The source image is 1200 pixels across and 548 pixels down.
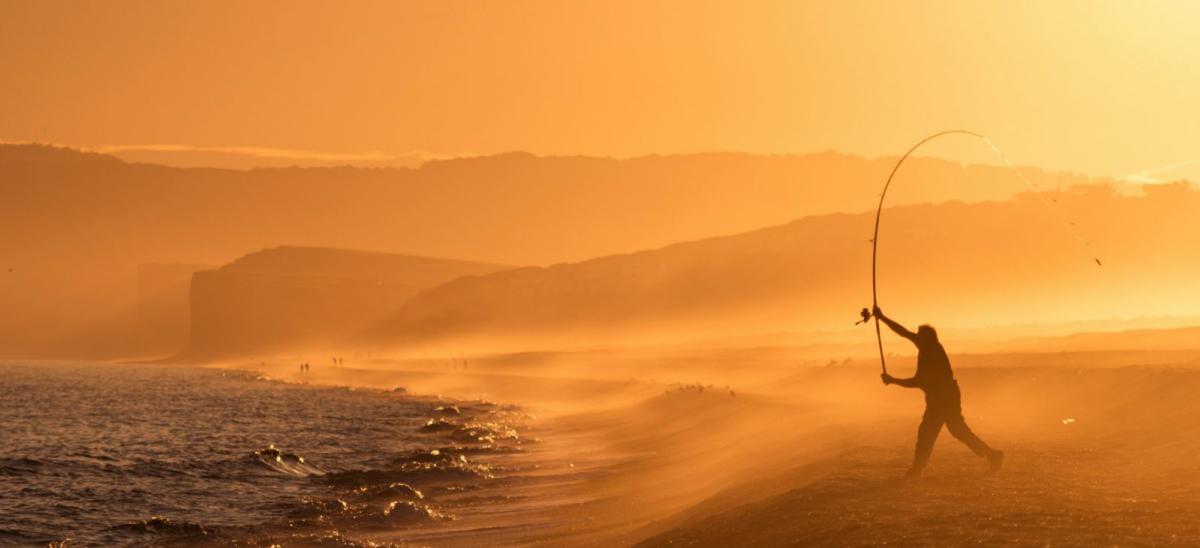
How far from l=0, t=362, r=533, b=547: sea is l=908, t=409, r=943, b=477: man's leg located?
919 cm

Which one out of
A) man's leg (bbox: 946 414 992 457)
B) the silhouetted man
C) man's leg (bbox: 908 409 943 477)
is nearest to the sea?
man's leg (bbox: 908 409 943 477)

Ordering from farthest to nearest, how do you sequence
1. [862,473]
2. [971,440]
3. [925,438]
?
[862,473] < [971,440] < [925,438]

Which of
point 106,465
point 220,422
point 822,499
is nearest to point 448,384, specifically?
point 220,422

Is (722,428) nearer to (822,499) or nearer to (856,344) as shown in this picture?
(822,499)

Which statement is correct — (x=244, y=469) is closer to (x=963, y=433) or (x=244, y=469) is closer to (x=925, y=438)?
(x=925, y=438)

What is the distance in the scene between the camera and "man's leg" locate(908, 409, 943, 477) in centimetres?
2145

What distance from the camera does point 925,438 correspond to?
2175 centimetres

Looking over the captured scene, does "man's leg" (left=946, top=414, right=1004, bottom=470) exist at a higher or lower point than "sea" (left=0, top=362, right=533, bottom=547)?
lower

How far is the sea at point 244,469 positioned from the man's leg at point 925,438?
9193mm

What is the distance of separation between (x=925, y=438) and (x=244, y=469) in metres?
24.5

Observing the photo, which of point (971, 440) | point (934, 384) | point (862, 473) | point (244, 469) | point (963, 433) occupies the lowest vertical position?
point (862, 473)

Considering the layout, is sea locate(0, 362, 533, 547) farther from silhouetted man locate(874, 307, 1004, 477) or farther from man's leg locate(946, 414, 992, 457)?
man's leg locate(946, 414, 992, 457)

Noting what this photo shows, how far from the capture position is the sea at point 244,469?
28547 millimetres

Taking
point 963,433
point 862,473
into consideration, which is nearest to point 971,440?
point 963,433
